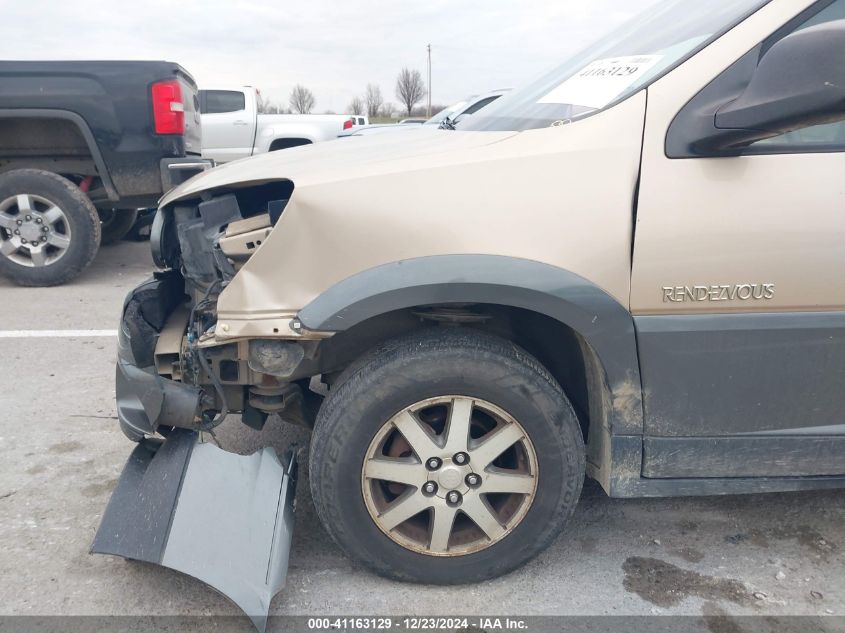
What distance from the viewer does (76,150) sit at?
19.2 ft

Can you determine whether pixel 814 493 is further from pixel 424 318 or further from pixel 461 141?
pixel 461 141

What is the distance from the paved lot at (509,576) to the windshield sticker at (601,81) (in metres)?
1.54

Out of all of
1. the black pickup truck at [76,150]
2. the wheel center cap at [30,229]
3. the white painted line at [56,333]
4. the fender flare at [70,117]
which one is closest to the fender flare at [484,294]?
the white painted line at [56,333]

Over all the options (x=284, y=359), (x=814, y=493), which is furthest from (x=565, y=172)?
(x=814, y=493)

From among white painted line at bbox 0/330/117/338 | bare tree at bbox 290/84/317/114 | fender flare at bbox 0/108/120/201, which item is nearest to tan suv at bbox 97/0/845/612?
white painted line at bbox 0/330/117/338

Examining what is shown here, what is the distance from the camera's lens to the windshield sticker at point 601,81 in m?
2.07

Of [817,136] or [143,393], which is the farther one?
[143,393]

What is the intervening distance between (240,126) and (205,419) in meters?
11.5

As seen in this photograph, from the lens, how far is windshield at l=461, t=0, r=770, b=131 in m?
2.01

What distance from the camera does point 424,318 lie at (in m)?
2.19

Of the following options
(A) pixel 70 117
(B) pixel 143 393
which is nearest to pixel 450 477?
(B) pixel 143 393

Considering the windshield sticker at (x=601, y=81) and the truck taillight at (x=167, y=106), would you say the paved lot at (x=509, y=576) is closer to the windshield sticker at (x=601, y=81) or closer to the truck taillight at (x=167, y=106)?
the windshield sticker at (x=601, y=81)

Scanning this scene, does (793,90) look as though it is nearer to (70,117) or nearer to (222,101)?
(70,117)

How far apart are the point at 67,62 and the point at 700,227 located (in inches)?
211
